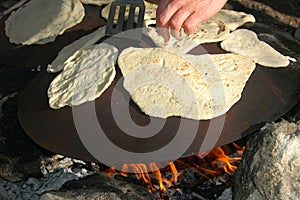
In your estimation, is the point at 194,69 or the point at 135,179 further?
the point at 135,179

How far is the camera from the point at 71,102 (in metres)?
2.82

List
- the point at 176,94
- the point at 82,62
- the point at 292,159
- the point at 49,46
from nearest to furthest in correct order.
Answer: the point at 292,159
the point at 176,94
the point at 82,62
the point at 49,46

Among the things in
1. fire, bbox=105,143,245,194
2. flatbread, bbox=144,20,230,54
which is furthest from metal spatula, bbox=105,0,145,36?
fire, bbox=105,143,245,194

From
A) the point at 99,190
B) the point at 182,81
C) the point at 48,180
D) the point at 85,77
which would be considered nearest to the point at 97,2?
the point at 85,77

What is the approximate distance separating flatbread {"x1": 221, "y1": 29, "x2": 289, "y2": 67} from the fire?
621mm

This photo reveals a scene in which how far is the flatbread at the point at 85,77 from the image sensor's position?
2.82 meters

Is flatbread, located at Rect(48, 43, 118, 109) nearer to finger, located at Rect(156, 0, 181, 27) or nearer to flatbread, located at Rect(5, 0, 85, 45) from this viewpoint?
finger, located at Rect(156, 0, 181, 27)

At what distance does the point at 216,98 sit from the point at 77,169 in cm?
101

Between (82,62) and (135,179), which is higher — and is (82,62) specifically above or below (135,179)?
above

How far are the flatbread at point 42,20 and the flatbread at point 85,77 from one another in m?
→ 0.58

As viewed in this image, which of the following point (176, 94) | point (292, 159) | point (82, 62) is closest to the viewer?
point (292, 159)

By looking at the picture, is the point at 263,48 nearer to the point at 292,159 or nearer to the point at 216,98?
the point at 216,98

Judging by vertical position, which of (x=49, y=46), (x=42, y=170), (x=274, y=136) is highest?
(x=274, y=136)

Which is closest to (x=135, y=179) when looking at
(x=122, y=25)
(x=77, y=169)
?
(x=77, y=169)
